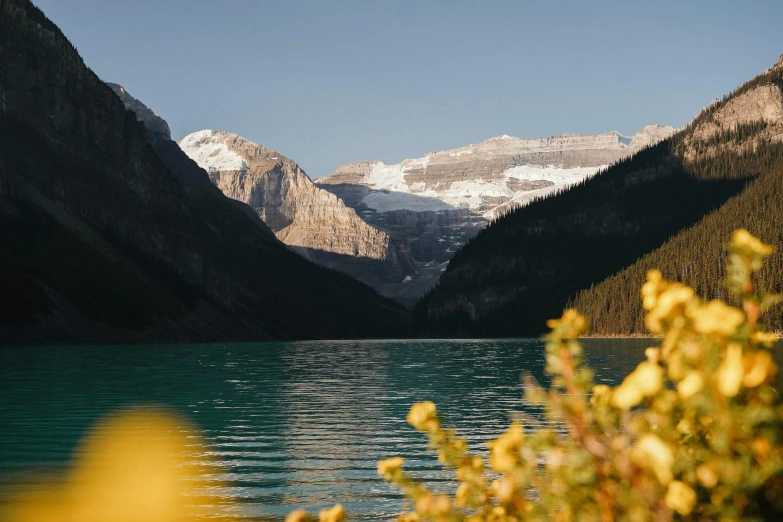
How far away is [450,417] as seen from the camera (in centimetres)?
3784

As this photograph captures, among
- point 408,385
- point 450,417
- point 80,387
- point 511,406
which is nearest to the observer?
point 450,417

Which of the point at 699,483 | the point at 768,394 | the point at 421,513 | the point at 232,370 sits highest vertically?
the point at 768,394

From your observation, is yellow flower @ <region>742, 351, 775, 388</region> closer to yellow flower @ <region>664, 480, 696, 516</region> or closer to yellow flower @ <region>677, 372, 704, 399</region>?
yellow flower @ <region>677, 372, 704, 399</region>

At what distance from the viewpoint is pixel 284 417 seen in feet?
126

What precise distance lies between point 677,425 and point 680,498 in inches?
28.5

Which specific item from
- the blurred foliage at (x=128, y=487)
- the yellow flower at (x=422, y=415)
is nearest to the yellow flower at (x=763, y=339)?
the yellow flower at (x=422, y=415)

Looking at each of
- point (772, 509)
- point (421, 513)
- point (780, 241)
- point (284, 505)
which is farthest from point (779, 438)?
point (780, 241)

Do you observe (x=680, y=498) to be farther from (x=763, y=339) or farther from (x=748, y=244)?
(x=748, y=244)

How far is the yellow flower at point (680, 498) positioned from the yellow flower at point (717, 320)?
2.77ft

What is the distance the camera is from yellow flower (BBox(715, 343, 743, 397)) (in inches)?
140

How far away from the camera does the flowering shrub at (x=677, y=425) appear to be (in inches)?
148

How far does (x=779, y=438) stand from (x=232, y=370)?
77.3 m

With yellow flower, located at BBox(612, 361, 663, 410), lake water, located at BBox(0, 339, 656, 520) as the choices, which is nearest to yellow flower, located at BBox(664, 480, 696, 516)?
yellow flower, located at BBox(612, 361, 663, 410)

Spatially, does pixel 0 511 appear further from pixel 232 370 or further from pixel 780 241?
pixel 780 241
